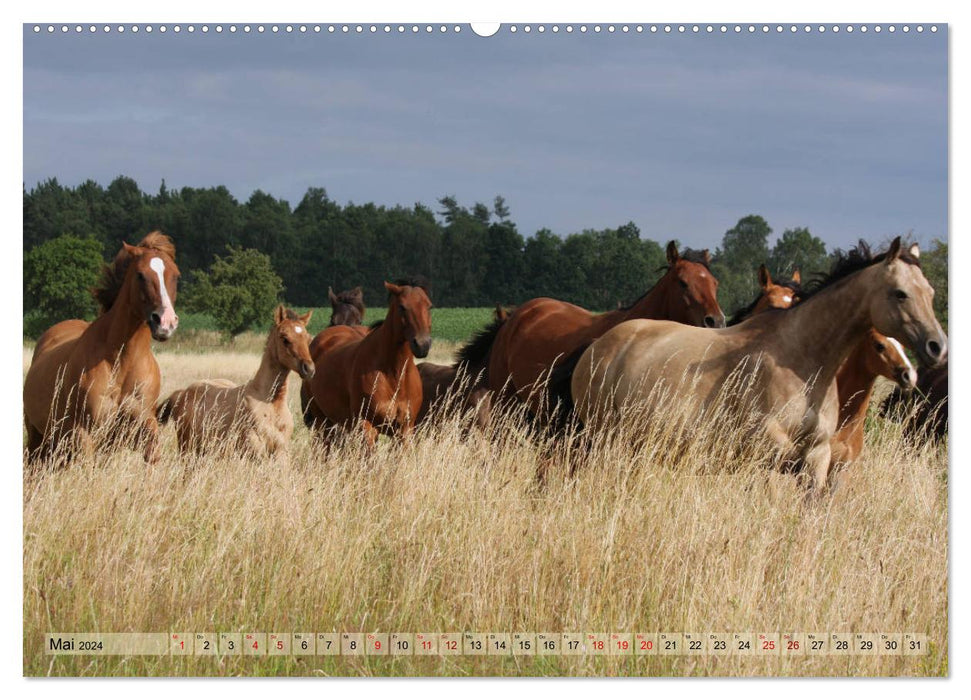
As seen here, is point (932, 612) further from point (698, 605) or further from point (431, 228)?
point (431, 228)

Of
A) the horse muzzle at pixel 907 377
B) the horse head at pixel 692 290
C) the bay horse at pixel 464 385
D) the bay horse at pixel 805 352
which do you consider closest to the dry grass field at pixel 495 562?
the bay horse at pixel 805 352

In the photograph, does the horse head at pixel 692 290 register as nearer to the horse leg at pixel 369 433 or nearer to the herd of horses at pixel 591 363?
the herd of horses at pixel 591 363

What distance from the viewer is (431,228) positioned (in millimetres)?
8008

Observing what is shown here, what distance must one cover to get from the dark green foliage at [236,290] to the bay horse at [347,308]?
195 cm

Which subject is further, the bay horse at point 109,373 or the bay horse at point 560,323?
the bay horse at point 560,323

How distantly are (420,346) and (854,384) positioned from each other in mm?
3464

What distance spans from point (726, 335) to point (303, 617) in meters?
3.22

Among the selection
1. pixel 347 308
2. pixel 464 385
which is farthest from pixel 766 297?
pixel 347 308

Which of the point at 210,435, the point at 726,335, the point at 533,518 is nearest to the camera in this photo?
the point at 533,518

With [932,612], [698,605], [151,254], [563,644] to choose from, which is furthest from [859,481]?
[151,254]

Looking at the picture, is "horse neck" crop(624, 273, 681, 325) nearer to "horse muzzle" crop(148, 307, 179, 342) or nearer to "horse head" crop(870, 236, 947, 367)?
"horse head" crop(870, 236, 947, 367)

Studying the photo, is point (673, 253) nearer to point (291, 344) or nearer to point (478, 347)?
point (478, 347)

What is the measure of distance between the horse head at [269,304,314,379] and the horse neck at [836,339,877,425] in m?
3.98

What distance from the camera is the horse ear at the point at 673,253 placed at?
8.41 m
